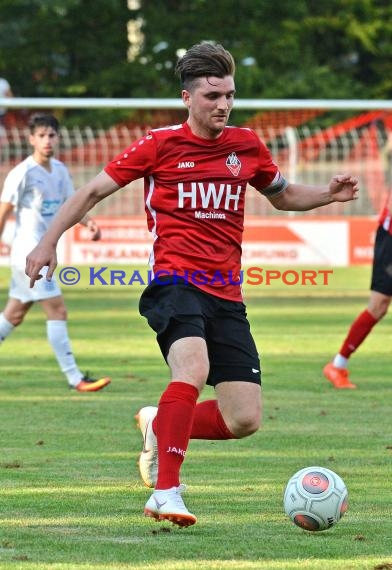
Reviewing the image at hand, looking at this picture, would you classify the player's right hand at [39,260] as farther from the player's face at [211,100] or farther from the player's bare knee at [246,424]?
the player's bare knee at [246,424]

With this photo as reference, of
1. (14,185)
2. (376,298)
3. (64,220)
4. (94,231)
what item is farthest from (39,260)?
(376,298)

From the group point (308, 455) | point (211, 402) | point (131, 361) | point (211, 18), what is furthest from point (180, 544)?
point (211, 18)

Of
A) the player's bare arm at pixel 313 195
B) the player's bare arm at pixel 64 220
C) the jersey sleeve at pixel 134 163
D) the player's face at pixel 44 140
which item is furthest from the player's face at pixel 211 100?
the player's face at pixel 44 140

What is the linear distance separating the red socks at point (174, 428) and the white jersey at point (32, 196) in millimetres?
5342

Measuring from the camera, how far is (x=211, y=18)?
143ft

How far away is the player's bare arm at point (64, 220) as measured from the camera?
6145 mm

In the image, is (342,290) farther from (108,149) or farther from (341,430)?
(341,430)

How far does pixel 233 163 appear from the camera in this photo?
21.7 feet

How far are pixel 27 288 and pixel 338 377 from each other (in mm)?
2524

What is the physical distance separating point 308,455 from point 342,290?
550 inches

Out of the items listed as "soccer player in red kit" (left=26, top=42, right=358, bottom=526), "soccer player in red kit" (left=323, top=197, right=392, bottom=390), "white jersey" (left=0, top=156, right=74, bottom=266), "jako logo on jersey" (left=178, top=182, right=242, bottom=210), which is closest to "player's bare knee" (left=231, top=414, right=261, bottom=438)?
"soccer player in red kit" (left=26, top=42, right=358, bottom=526)

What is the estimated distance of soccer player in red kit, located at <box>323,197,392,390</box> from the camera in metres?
11.3

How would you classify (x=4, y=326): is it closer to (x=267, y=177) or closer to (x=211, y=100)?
(x=267, y=177)

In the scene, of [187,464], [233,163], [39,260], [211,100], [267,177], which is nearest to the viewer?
[39,260]
